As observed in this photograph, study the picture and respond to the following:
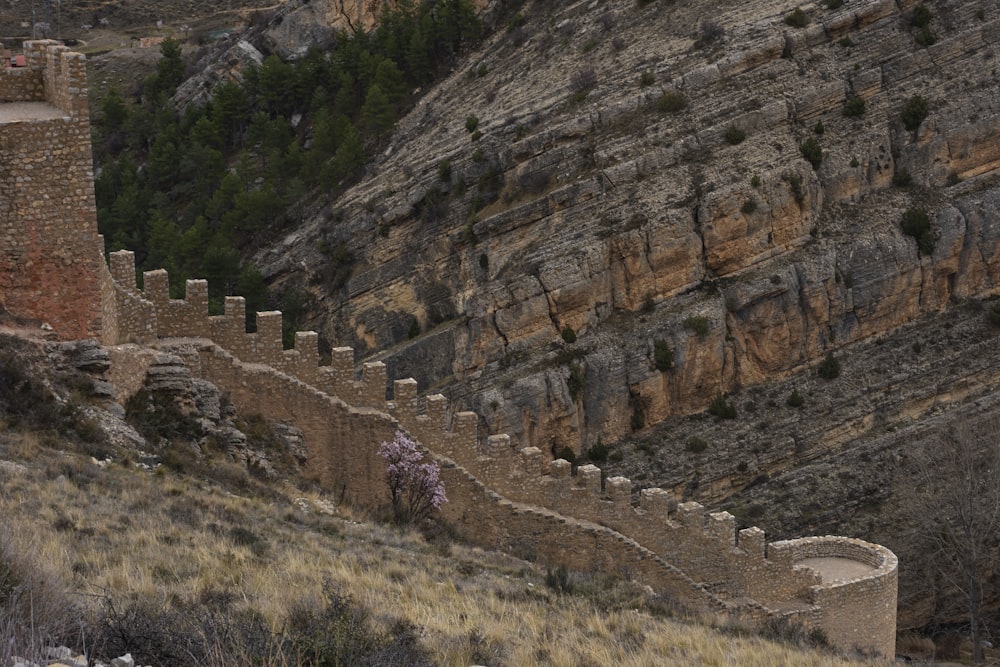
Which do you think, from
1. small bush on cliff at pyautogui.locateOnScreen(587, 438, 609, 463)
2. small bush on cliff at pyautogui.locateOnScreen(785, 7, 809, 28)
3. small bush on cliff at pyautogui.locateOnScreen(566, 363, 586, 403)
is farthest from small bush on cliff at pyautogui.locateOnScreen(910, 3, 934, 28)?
small bush on cliff at pyautogui.locateOnScreen(587, 438, 609, 463)

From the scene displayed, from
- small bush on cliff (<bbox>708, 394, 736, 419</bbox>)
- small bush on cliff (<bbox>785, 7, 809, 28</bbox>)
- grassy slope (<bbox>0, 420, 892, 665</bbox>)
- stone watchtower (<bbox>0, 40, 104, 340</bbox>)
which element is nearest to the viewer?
grassy slope (<bbox>0, 420, 892, 665</bbox>)

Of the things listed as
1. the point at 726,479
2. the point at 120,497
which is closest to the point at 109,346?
the point at 120,497

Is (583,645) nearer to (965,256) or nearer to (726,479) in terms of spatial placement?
(726,479)

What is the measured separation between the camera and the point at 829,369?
43.5 m

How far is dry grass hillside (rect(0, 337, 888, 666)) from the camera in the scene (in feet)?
33.5

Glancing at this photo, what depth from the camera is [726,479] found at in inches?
1635

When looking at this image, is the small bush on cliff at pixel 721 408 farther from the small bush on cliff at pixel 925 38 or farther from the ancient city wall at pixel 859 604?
the ancient city wall at pixel 859 604

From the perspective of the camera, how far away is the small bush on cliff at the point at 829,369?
143ft

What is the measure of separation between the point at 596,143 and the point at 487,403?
10.8 m

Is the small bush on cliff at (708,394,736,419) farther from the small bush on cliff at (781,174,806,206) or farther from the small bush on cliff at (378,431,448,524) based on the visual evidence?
the small bush on cliff at (378,431,448,524)

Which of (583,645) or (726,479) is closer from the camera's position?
(583,645)

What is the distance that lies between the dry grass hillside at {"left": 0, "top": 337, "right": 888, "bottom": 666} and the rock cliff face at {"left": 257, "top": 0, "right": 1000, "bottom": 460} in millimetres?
20424

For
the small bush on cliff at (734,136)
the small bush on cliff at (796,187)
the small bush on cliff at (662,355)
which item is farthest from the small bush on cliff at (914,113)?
the small bush on cliff at (662,355)

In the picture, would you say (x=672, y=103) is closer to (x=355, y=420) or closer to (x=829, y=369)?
(x=829, y=369)
